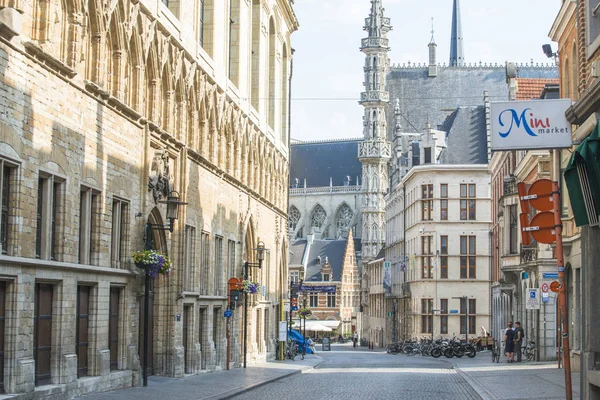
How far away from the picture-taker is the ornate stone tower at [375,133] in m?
113

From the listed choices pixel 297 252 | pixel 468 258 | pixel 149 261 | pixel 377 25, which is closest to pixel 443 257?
pixel 468 258

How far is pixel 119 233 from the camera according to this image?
24.9 meters

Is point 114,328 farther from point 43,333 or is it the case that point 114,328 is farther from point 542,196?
point 542,196

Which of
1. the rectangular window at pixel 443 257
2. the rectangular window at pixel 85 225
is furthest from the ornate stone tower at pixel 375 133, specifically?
the rectangular window at pixel 85 225

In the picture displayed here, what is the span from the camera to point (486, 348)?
6369 cm

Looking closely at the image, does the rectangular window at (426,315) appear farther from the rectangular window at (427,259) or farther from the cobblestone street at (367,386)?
the cobblestone street at (367,386)

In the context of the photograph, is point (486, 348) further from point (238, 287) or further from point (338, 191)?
point (338, 191)

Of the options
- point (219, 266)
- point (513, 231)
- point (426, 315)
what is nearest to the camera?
point (219, 266)

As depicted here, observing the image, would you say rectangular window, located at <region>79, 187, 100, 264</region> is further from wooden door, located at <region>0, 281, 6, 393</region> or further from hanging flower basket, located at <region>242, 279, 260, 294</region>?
hanging flower basket, located at <region>242, 279, 260, 294</region>

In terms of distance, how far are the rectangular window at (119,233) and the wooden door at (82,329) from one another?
6.31 ft

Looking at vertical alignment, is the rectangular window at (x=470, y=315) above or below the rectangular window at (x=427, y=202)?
below

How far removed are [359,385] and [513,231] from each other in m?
21.0

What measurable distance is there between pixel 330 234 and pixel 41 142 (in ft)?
417

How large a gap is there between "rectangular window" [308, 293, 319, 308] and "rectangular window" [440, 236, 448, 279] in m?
55.6
